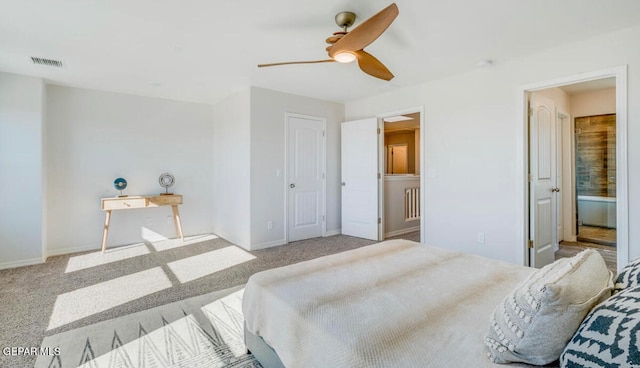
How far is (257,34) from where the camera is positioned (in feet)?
8.84

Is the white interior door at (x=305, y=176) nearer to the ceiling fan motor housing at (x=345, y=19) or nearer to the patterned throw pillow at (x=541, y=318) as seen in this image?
the ceiling fan motor housing at (x=345, y=19)

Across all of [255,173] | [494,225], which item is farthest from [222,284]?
[494,225]

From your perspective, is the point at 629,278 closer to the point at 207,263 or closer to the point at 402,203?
the point at 207,263

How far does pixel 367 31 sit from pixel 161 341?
2522 mm

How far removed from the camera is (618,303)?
857 mm

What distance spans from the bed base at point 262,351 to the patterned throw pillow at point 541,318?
957 mm

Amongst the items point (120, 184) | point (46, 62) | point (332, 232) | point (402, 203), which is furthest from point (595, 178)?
point (46, 62)

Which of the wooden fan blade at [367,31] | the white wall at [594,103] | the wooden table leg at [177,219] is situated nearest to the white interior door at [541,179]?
the white wall at [594,103]

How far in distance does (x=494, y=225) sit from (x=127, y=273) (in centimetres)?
427

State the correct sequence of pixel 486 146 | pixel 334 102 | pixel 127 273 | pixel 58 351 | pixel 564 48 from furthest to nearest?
1. pixel 334 102
2. pixel 486 146
3. pixel 127 273
4. pixel 564 48
5. pixel 58 351

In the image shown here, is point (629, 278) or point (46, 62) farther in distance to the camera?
point (46, 62)

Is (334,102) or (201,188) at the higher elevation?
(334,102)

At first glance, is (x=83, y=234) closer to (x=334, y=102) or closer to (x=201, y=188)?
(x=201, y=188)

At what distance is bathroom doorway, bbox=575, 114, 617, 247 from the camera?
482cm
